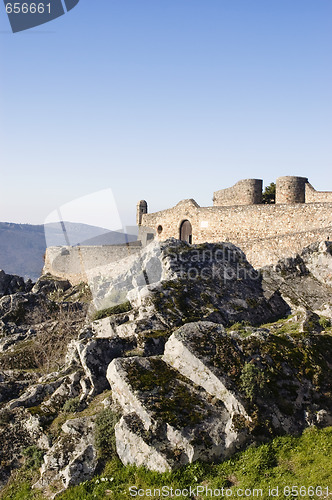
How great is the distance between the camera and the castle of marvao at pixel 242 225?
20.5 metres

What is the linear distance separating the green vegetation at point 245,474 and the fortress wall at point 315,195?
22521mm

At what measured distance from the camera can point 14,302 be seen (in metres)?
20.4

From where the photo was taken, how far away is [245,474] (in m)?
6.53

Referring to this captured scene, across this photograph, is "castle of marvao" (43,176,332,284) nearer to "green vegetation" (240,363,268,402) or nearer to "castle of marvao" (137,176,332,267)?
"castle of marvao" (137,176,332,267)

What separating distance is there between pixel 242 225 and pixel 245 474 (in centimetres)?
2212

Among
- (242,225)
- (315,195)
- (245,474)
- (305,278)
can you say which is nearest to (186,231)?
(242,225)

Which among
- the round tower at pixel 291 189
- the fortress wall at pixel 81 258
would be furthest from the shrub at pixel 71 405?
the round tower at pixel 291 189

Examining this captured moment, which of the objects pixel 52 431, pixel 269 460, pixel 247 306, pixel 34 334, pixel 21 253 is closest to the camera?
pixel 269 460

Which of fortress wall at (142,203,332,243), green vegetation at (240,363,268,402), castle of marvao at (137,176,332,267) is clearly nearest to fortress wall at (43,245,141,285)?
castle of marvao at (137,176,332,267)

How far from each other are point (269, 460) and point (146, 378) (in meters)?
2.42

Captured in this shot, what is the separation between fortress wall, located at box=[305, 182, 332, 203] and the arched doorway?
864 cm

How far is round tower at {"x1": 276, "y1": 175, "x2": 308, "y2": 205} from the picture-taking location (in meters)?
28.9

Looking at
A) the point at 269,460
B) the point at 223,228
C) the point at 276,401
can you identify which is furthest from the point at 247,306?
the point at 223,228

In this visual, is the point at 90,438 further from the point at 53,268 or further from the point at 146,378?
the point at 53,268
